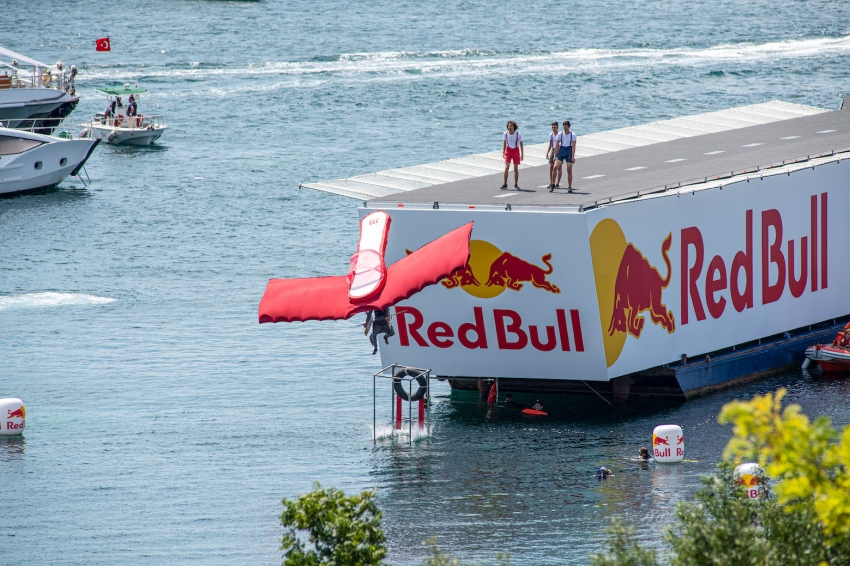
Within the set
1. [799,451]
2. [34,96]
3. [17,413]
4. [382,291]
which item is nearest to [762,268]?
[382,291]

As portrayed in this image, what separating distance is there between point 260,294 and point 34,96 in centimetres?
4394

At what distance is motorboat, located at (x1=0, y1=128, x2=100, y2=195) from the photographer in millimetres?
86875

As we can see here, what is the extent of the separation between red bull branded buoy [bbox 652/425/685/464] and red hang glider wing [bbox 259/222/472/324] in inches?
298

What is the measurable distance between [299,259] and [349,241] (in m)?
4.82

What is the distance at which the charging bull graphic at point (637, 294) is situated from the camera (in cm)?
3978

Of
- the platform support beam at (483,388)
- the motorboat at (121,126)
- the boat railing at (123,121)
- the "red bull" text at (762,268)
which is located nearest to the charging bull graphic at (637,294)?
the "red bull" text at (762,268)

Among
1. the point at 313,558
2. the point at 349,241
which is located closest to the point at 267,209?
the point at 349,241

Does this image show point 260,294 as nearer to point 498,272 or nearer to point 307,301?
point 498,272

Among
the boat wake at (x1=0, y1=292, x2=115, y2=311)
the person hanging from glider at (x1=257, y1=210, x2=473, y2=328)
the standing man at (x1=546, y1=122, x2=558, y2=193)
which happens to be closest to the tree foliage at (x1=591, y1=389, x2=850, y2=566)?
the person hanging from glider at (x1=257, y1=210, x2=473, y2=328)

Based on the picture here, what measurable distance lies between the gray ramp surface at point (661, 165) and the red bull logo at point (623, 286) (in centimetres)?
148

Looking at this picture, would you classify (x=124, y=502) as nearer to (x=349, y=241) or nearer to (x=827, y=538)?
(x=827, y=538)

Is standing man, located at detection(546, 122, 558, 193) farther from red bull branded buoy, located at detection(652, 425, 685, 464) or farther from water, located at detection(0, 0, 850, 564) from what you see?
red bull branded buoy, located at detection(652, 425, 685, 464)

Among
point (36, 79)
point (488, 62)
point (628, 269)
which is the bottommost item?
point (628, 269)

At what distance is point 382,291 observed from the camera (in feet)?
120
